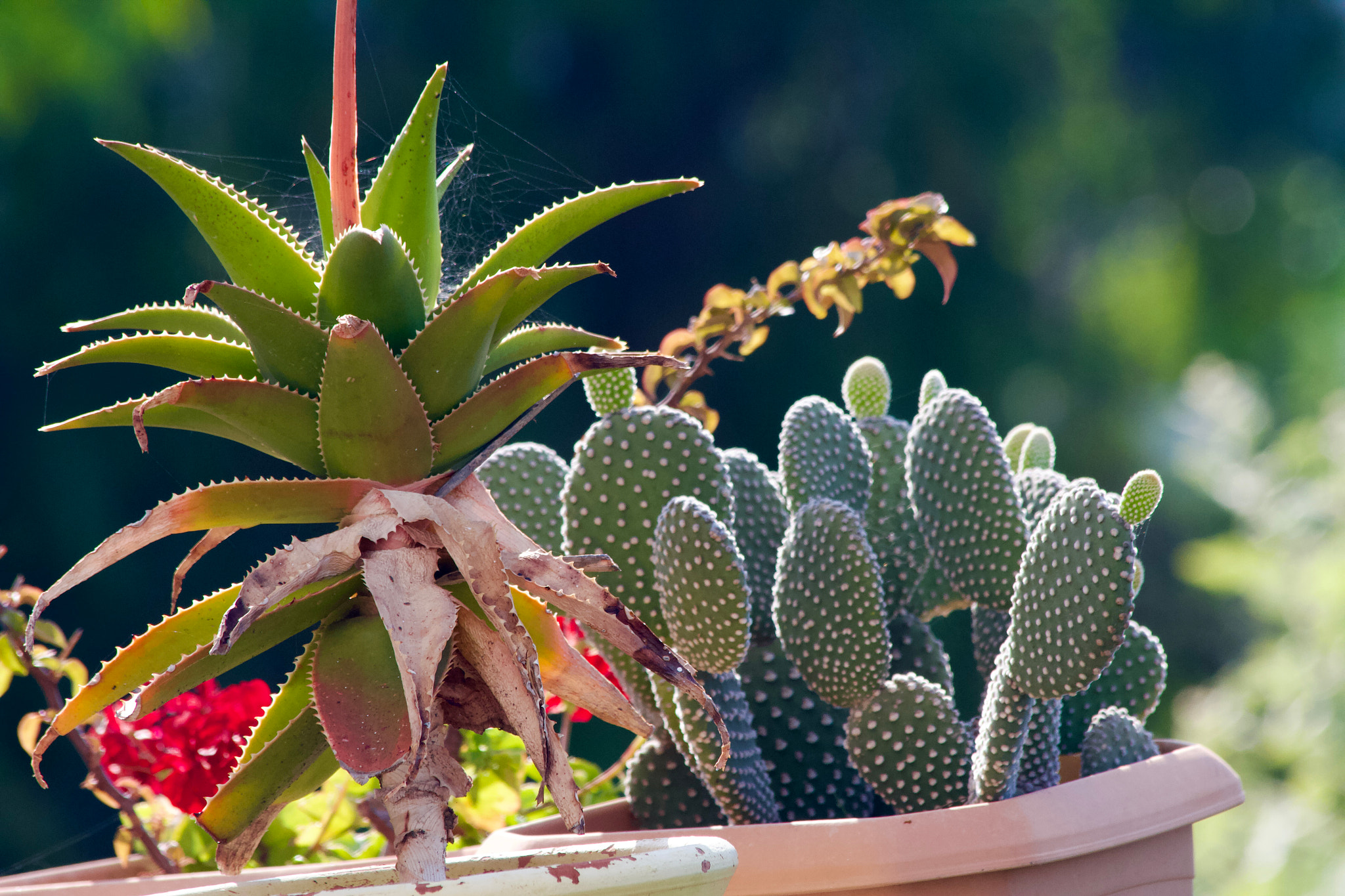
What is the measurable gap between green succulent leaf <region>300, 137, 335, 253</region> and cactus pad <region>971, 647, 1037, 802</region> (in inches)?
22.4

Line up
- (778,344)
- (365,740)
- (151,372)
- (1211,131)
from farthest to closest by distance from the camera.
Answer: (1211,131), (778,344), (151,372), (365,740)

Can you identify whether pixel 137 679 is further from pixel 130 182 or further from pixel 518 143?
pixel 130 182

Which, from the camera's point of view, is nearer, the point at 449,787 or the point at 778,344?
the point at 449,787

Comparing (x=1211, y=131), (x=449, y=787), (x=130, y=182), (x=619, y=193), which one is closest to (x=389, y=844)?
(x=449, y=787)

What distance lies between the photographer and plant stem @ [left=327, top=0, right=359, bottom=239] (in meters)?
0.52

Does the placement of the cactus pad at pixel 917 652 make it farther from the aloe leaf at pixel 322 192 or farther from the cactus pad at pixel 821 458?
the aloe leaf at pixel 322 192

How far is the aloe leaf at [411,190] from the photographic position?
0.53m

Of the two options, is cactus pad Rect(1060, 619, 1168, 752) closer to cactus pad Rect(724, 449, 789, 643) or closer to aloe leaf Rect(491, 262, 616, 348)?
cactus pad Rect(724, 449, 789, 643)

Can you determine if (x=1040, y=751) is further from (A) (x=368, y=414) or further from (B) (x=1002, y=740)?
(A) (x=368, y=414)

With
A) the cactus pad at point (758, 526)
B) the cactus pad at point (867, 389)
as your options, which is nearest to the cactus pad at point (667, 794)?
the cactus pad at point (758, 526)

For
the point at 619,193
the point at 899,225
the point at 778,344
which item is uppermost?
the point at 778,344

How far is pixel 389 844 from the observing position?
102 centimetres

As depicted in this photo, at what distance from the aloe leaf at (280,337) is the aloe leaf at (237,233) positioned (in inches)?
1.1

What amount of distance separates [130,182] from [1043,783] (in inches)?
105
